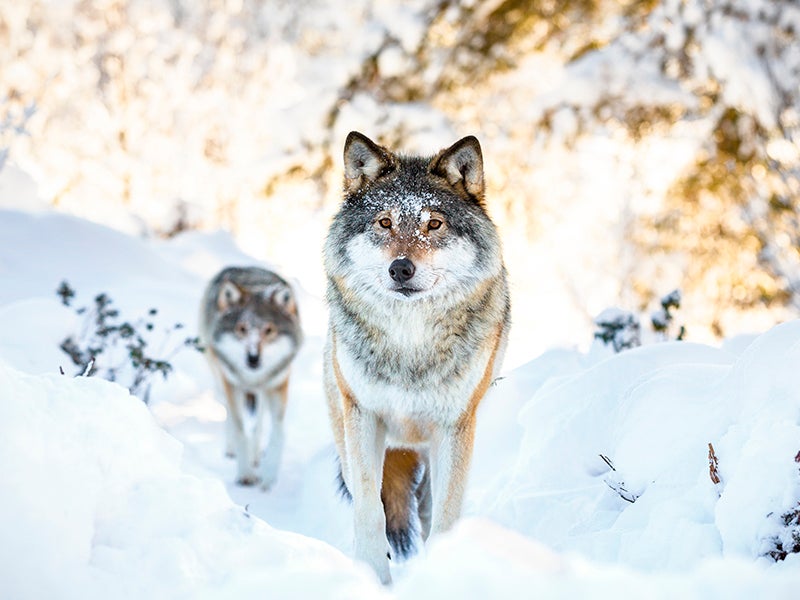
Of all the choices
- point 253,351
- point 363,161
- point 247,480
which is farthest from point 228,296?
point 363,161

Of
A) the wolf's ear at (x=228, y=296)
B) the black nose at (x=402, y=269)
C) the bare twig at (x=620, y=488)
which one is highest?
the black nose at (x=402, y=269)

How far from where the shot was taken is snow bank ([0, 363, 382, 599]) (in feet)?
6.60

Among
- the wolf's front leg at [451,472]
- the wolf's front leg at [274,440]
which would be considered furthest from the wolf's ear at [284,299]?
the wolf's front leg at [451,472]

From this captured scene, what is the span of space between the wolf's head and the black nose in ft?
12.3

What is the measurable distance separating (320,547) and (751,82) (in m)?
9.86

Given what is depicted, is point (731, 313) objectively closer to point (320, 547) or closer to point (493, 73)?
point (493, 73)

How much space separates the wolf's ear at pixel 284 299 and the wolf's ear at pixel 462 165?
3840mm

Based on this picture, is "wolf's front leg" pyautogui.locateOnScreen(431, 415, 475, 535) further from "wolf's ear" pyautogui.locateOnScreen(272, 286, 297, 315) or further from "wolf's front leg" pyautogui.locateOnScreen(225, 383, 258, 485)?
"wolf's ear" pyautogui.locateOnScreen(272, 286, 297, 315)

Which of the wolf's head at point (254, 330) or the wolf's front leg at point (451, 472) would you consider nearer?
the wolf's front leg at point (451, 472)

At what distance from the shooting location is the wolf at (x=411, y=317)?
3.52 meters

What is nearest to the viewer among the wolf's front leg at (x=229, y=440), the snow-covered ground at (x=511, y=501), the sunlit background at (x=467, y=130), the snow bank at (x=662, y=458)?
the snow-covered ground at (x=511, y=501)

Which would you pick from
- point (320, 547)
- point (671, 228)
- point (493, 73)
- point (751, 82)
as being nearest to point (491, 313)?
point (320, 547)

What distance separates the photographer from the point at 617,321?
5.81m

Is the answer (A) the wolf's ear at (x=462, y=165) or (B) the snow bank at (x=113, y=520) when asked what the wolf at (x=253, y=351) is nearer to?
(A) the wolf's ear at (x=462, y=165)
